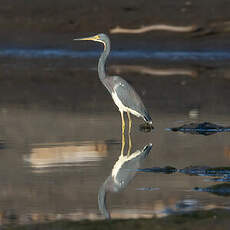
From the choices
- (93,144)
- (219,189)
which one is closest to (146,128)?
(93,144)

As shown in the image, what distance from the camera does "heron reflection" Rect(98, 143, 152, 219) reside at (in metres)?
7.32

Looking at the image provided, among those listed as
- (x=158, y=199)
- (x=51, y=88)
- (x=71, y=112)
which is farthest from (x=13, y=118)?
(x=158, y=199)

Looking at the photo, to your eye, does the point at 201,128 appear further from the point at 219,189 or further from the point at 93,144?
the point at 219,189

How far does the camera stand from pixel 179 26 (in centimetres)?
2606

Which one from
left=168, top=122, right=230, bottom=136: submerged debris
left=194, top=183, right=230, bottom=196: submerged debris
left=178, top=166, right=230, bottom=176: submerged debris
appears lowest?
left=168, top=122, right=230, bottom=136: submerged debris

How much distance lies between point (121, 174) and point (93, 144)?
6.29 ft

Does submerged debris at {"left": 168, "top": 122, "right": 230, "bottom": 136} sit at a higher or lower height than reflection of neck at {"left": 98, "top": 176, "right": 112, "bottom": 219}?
lower

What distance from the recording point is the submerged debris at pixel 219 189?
7480 millimetres

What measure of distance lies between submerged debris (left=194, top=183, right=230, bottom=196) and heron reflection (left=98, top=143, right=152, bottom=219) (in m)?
0.75

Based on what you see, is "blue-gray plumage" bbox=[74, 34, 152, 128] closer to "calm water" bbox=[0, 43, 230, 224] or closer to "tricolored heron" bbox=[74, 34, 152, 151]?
"tricolored heron" bbox=[74, 34, 152, 151]

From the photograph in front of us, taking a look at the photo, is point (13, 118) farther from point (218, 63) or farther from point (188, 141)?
point (218, 63)

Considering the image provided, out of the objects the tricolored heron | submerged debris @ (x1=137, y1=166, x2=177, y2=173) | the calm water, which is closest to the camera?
the calm water

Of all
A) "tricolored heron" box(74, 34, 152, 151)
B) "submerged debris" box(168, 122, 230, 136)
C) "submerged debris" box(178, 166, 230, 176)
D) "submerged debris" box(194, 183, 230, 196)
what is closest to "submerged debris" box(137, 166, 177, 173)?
"submerged debris" box(178, 166, 230, 176)

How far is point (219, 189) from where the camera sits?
7.59 metres
